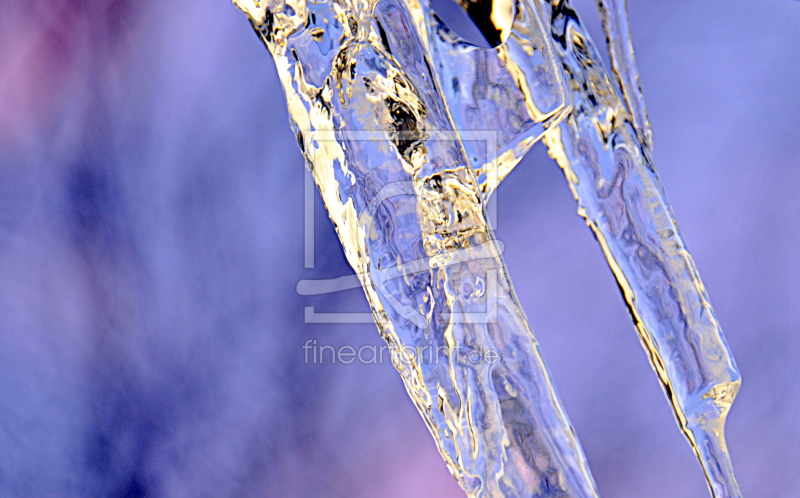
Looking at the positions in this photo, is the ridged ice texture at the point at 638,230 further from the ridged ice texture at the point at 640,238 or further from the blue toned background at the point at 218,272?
the blue toned background at the point at 218,272

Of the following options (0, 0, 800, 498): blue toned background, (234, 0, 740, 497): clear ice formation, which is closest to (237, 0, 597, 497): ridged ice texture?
(234, 0, 740, 497): clear ice formation

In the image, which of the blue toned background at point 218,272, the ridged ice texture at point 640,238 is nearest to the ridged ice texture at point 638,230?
the ridged ice texture at point 640,238

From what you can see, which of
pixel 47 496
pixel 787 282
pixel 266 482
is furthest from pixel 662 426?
pixel 47 496

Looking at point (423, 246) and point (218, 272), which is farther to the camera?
point (218, 272)

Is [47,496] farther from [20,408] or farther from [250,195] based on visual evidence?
[250,195]

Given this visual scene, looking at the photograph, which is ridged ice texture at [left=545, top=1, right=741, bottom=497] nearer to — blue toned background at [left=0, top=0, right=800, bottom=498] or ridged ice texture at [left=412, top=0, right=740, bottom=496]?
ridged ice texture at [left=412, top=0, right=740, bottom=496]

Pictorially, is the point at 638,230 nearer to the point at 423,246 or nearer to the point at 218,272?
the point at 423,246

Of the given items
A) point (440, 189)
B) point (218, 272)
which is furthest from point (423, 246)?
point (218, 272)

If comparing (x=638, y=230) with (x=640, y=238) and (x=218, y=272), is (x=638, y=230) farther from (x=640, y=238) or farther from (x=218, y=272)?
(x=218, y=272)
